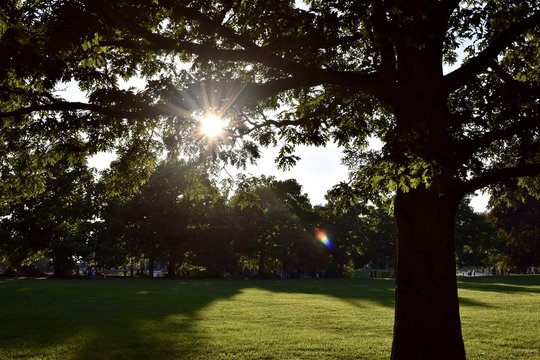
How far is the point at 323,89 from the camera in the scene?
43.0 feet

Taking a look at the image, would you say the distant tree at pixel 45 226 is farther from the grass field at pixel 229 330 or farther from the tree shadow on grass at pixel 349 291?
the grass field at pixel 229 330

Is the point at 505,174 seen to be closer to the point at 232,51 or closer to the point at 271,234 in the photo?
the point at 232,51

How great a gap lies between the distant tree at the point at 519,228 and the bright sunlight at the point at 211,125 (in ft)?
233

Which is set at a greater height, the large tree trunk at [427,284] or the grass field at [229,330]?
the large tree trunk at [427,284]

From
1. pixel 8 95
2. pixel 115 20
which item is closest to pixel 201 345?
pixel 8 95

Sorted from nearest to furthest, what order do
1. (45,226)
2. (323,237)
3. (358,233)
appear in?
(45,226)
(323,237)
(358,233)

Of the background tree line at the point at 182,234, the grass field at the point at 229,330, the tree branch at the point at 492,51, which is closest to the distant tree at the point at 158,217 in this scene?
the background tree line at the point at 182,234

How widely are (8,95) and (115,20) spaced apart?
432 cm

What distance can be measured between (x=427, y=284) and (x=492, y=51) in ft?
14.4

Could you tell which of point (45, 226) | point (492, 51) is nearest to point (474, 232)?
point (45, 226)

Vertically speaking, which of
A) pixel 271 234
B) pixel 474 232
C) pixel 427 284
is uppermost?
pixel 474 232

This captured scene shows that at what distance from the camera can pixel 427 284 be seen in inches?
356

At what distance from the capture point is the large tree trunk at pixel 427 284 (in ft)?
29.3

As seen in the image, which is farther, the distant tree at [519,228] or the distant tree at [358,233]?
the distant tree at [358,233]
